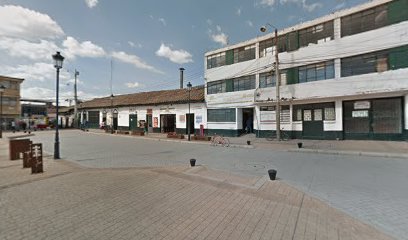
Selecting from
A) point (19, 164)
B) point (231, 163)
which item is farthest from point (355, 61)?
point (19, 164)

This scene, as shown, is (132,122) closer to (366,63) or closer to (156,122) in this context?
(156,122)

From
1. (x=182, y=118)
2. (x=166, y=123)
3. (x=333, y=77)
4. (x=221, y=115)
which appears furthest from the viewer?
(x=166, y=123)

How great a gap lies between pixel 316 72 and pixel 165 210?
55.9 feet

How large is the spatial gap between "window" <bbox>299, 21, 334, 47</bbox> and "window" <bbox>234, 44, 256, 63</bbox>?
4.60 meters

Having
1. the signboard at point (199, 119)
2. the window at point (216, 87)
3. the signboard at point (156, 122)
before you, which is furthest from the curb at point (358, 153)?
the signboard at point (156, 122)

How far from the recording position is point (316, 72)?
55.0 ft

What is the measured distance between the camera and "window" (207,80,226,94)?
22.8m

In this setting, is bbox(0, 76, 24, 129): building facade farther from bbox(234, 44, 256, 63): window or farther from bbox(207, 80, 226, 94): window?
bbox(234, 44, 256, 63): window

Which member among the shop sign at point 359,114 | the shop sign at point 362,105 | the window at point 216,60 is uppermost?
the window at point 216,60

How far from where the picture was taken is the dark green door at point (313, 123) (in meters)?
16.9

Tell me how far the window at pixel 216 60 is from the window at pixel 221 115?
5310mm

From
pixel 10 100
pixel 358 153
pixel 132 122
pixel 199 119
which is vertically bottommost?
pixel 358 153

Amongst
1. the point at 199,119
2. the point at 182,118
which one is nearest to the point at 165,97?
the point at 182,118

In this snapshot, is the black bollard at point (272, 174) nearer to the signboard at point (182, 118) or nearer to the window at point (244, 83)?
→ the window at point (244, 83)
